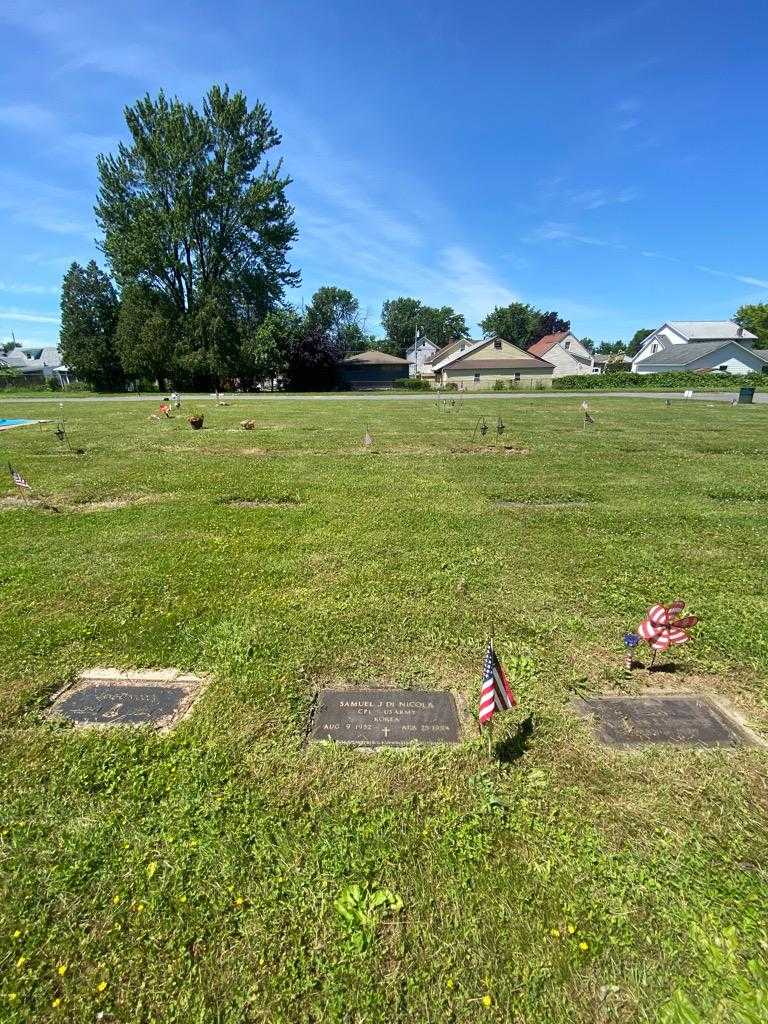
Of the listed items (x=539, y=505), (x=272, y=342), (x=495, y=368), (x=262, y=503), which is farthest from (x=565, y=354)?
(x=262, y=503)

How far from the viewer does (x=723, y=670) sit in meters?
3.53

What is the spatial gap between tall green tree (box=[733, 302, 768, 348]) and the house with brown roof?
5308 centimetres

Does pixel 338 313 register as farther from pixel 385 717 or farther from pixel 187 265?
pixel 385 717

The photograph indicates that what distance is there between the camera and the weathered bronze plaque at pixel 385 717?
2908 mm

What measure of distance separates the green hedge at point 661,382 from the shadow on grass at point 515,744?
142 feet

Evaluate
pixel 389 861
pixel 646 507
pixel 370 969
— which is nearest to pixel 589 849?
pixel 389 861

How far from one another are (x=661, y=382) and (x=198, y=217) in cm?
4192

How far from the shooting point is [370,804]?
96.3 inches

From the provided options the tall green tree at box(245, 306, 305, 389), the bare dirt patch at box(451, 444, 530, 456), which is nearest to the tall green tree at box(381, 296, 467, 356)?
the tall green tree at box(245, 306, 305, 389)

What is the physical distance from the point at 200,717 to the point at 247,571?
225 cm

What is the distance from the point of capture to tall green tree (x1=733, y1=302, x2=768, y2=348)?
260 ft

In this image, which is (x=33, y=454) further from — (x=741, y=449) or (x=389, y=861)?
(x=741, y=449)

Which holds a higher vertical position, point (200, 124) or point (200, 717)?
point (200, 124)

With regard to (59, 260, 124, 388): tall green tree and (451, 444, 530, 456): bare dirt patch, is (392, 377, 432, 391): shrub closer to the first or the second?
(59, 260, 124, 388): tall green tree
